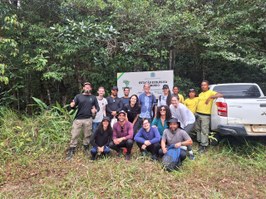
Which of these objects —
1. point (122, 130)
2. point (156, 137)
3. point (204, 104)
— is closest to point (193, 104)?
point (204, 104)

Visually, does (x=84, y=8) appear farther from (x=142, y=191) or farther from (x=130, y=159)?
(x=142, y=191)

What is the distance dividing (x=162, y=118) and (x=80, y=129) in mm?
1925

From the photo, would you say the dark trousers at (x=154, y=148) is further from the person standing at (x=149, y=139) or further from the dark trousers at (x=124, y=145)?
the dark trousers at (x=124, y=145)

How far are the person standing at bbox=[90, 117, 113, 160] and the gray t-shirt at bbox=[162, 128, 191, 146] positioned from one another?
1.26 m

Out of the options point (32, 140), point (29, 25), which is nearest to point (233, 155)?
point (32, 140)

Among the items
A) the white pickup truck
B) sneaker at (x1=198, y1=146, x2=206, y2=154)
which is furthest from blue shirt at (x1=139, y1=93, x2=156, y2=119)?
the white pickup truck

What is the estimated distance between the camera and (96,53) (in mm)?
7555

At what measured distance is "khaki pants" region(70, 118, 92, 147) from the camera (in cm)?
557

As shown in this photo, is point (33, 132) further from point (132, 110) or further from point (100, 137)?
point (132, 110)

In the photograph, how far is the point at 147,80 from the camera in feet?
24.5

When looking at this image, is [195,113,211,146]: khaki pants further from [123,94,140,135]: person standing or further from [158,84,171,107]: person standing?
[123,94,140,135]: person standing

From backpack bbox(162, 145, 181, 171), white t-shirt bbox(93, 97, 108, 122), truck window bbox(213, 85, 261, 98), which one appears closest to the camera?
backpack bbox(162, 145, 181, 171)

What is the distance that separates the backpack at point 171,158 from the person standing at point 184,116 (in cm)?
63

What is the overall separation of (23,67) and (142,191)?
5.66 metres
